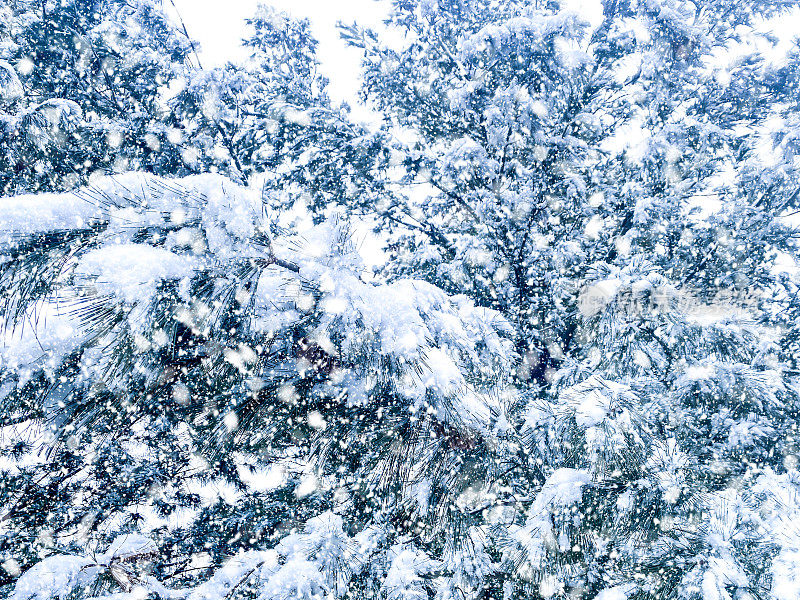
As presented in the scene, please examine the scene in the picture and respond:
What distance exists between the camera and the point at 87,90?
4.62m

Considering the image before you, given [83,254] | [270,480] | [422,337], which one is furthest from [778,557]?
[270,480]

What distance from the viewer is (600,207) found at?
15.1 ft

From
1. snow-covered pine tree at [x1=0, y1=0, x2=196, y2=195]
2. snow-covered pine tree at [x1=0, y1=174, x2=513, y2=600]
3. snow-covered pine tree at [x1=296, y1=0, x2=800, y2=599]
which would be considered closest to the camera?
snow-covered pine tree at [x1=0, y1=174, x2=513, y2=600]

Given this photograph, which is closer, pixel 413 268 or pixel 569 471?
pixel 569 471

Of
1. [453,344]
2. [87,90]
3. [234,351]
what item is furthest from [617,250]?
[87,90]

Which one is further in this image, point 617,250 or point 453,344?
point 617,250

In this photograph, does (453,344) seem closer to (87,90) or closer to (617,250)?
(617,250)

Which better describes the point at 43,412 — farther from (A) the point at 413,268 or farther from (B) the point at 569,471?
(A) the point at 413,268

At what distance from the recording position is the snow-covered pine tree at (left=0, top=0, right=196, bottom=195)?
12.6ft

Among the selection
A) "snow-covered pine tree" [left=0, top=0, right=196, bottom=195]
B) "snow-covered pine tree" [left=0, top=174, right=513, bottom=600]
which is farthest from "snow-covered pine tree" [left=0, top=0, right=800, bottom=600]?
"snow-covered pine tree" [left=0, top=0, right=196, bottom=195]

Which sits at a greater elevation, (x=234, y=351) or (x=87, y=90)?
(x=87, y=90)

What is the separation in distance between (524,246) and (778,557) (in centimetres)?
284

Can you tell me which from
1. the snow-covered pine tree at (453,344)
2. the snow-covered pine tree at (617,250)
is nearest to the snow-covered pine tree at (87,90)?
the snow-covered pine tree at (453,344)

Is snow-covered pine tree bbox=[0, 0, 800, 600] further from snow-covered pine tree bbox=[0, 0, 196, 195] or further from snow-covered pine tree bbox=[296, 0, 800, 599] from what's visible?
snow-covered pine tree bbox=[0, 0, 196, 195]
